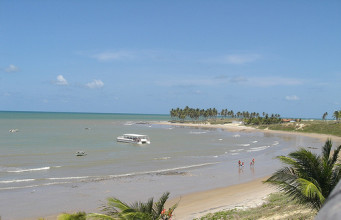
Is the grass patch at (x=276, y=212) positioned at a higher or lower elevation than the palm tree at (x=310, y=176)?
lower

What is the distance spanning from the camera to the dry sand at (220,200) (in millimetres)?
18141

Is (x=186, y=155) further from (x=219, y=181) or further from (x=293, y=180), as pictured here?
(x=293, y=180)

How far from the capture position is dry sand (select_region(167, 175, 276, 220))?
714 inches

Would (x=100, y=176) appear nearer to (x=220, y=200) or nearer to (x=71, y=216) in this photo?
(x=220, y=200)

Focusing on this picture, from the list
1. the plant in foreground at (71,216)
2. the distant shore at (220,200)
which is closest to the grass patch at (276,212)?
the distant shore at (220,200)

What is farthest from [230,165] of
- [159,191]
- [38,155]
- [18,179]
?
[38,155]

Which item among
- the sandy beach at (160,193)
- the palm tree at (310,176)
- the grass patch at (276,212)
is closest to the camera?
the palm tree at (310,176)

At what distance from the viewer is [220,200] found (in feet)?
69.0

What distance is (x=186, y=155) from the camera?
151 feet

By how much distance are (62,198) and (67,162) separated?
17.0 metres

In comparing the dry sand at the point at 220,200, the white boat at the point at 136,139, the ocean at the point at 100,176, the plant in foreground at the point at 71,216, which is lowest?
the ocean at the point at 100,176

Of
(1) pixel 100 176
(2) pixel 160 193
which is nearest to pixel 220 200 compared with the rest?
(2) pixel 160 193

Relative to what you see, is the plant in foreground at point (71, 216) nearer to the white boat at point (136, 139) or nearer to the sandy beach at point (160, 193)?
the sandy beach at point (160, 193)

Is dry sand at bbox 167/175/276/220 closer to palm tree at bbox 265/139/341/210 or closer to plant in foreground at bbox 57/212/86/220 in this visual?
palm tree at bbox 265/139/341/210
